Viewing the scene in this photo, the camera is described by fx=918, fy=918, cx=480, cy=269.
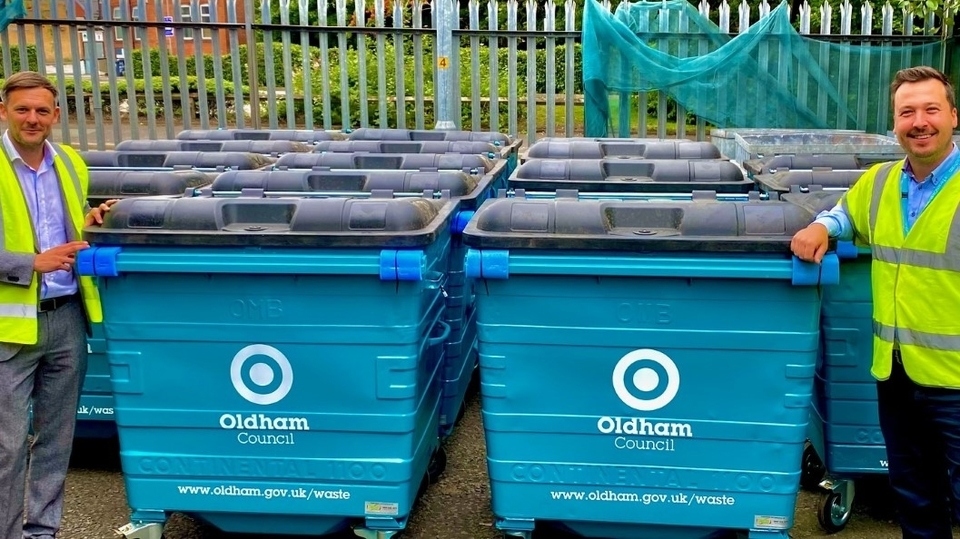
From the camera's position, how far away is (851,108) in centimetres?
948

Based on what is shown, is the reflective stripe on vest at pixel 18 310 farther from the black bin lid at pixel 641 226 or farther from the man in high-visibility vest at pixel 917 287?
the man in high-visibility vest at pixel 917 287

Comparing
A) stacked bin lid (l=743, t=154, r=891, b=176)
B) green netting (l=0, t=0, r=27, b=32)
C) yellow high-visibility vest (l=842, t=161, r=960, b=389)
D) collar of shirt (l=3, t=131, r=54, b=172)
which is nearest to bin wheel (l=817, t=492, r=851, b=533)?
yellow high-visibility vest (l=842, t=161, r=960, b=389)

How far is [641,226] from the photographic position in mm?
3113

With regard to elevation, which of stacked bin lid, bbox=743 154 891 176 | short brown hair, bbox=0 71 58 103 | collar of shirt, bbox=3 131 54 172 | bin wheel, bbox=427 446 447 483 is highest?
short brown hair, bbox=0 71 58 103

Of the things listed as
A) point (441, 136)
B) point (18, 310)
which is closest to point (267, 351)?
point (18, 310)

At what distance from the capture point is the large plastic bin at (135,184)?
13.2ft

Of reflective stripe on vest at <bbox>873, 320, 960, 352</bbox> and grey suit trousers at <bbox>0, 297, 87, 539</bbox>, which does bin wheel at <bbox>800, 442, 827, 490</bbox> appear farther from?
grey suit trousers at <bbox>0, 297, 87, 539</bbox>

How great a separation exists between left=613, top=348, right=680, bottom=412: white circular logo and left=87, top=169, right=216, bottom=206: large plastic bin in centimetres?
218

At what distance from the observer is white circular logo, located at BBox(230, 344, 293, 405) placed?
123 inches

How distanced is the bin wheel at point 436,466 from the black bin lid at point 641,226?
142cm

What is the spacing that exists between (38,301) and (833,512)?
3.05m

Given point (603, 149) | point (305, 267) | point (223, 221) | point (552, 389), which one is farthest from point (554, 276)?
point (603, 149)

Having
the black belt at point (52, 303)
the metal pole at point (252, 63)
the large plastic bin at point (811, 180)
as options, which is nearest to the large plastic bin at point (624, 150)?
the large plastic bin at point (811, 180)

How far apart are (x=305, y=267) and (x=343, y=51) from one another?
23.5 ft
